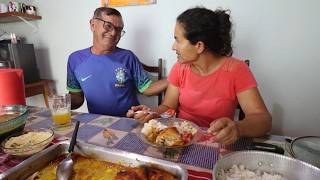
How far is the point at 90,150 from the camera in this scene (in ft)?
2.64

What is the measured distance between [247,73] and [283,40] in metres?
0.77

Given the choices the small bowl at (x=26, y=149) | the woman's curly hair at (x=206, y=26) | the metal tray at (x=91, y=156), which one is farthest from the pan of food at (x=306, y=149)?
the small bowl at (x=26, y=149)

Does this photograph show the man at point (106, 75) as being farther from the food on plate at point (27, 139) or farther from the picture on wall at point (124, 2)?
the food on plate at point (27, 139)

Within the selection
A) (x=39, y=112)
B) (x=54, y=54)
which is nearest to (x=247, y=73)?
(x=39, y=112)

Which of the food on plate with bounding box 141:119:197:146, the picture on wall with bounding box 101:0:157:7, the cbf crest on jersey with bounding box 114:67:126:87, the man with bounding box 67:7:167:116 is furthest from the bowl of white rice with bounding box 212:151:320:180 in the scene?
the picture on wall with bounding box 101:0:157:7

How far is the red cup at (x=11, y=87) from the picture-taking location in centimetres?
115

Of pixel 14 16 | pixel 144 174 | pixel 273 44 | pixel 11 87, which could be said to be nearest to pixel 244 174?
pixel 144 174

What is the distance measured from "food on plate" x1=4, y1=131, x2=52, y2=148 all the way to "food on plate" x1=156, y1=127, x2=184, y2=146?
0.45 metres

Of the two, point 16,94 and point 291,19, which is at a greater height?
point 291,19

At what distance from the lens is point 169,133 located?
86 cm

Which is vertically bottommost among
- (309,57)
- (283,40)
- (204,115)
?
(204,115)

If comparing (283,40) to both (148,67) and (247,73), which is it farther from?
(148,67)

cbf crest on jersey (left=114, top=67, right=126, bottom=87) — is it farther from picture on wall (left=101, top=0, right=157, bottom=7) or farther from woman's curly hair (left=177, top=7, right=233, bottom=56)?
picture on wall (left=101, top=0, right=157, bottom=7)

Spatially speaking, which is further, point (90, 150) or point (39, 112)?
point (39, 112)
